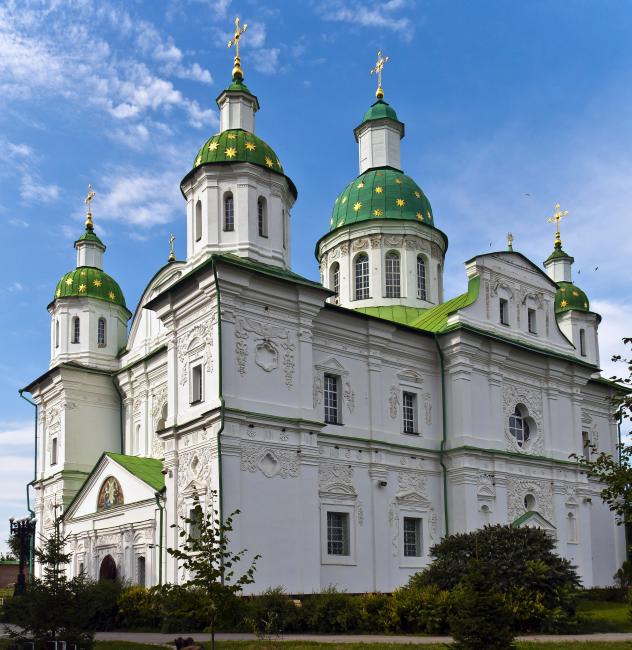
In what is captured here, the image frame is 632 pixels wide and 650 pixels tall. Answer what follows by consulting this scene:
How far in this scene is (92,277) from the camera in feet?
119

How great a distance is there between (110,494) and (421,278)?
1438 centimetres

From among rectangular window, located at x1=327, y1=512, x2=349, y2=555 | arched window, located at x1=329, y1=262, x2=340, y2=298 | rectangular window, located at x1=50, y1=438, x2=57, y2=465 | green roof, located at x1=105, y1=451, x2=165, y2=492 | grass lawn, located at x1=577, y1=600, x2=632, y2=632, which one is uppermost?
arched window, located at x1=329, y1=262, x2=340, y2=298

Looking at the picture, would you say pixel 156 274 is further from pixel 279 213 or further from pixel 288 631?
pixel 288 631

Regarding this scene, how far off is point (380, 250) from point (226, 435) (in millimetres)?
14278

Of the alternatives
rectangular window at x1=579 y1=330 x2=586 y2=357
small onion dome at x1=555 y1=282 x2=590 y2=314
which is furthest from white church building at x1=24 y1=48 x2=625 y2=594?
small onion dome at x1=555 y1=282 x2=590 y2=314

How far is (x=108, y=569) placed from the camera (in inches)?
1083

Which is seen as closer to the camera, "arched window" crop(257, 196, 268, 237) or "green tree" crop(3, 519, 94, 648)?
"green tree" crop(3, 519, 94, 648)

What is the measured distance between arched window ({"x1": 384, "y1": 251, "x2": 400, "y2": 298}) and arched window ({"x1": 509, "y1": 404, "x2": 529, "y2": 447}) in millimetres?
6297

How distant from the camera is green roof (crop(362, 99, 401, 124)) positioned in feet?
122

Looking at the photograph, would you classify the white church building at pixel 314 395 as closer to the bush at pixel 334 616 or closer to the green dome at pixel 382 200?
the green dome at pixel 382 200

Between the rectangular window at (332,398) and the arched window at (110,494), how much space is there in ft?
22.0

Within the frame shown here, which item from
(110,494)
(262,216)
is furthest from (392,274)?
(110,494)

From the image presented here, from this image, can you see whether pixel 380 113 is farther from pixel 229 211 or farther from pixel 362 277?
pixel 229 211

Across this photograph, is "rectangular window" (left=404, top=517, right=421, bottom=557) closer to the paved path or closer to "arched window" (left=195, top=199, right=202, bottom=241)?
the paved path
